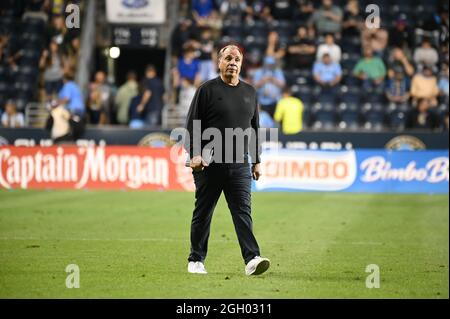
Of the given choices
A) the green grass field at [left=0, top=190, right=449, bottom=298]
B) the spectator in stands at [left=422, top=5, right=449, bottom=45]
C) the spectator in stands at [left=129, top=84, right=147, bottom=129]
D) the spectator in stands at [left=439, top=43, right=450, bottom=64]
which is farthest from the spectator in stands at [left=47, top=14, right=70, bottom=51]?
the spectator in stands at [left=439, top=43, right=450, bottom=64]

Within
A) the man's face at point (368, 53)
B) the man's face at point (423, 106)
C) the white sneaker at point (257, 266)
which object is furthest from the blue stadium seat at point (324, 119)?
the white sneaker at point (257, 266)

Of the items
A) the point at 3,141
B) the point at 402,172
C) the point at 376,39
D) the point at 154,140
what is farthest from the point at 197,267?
the point at 376,39

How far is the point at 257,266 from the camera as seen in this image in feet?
33.2

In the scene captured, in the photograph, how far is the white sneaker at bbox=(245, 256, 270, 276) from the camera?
10.1 m

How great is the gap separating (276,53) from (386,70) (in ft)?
9.80

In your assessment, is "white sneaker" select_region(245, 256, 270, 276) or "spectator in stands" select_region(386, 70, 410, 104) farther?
"spectator in stands" select_region(386, 70, 410, 104)

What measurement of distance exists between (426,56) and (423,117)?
2.23m

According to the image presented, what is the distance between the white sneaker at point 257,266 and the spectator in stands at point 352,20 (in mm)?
18234

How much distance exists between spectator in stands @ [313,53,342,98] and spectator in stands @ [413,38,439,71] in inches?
83.9

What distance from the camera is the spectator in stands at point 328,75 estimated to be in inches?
1031

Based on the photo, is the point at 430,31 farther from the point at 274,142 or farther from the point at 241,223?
the point at 241,223

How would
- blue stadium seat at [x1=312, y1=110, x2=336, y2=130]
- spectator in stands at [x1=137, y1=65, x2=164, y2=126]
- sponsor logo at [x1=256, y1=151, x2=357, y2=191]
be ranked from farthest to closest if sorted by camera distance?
blue stadium seat at [x1=312, y1=110, x2=336, y2=130]
spectator in stands at [x1=137, y1=65, x2=164, y2=126]
sponsor logo at [x1=256, y1=151, x2=357, y2=191]
